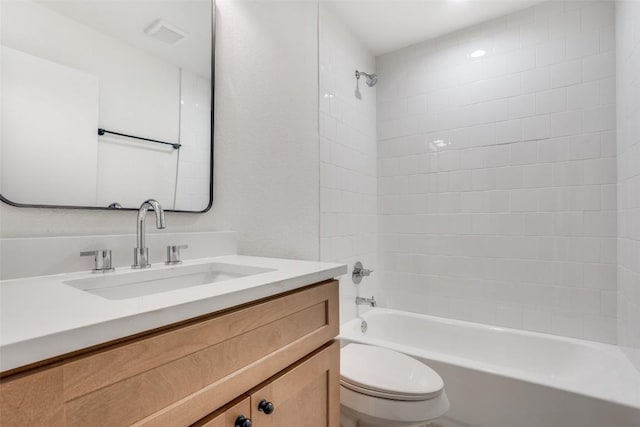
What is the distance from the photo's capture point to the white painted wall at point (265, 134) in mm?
1382

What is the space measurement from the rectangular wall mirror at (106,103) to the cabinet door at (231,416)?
2.33 feet

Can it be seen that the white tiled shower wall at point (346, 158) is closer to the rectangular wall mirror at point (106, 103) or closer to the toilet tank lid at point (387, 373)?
the toilet tank lid at point (387, 373)

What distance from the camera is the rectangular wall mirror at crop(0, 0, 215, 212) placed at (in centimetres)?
86

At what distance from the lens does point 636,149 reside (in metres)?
1.49

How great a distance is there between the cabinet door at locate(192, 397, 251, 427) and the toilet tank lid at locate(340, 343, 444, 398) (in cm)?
71

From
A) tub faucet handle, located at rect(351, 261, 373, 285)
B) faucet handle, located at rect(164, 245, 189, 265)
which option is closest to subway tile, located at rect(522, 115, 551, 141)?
tub faucet handle, located at rect(351, 261, 373, 285)

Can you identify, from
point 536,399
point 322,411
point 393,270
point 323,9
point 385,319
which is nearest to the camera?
point 322,411

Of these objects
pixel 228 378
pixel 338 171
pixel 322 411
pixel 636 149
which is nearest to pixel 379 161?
pixel 338 171

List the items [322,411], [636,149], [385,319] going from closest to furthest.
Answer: [322,411] < [636,149] < [385,319]

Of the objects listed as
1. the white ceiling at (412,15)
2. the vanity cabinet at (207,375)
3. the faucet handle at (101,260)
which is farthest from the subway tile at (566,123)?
the faucet handle at (101,260)

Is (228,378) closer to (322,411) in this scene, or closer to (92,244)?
(322,411)

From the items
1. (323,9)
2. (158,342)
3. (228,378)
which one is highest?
(323,9)

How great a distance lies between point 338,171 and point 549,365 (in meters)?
1.63

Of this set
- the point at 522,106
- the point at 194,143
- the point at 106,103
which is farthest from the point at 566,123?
the point at 106,103
